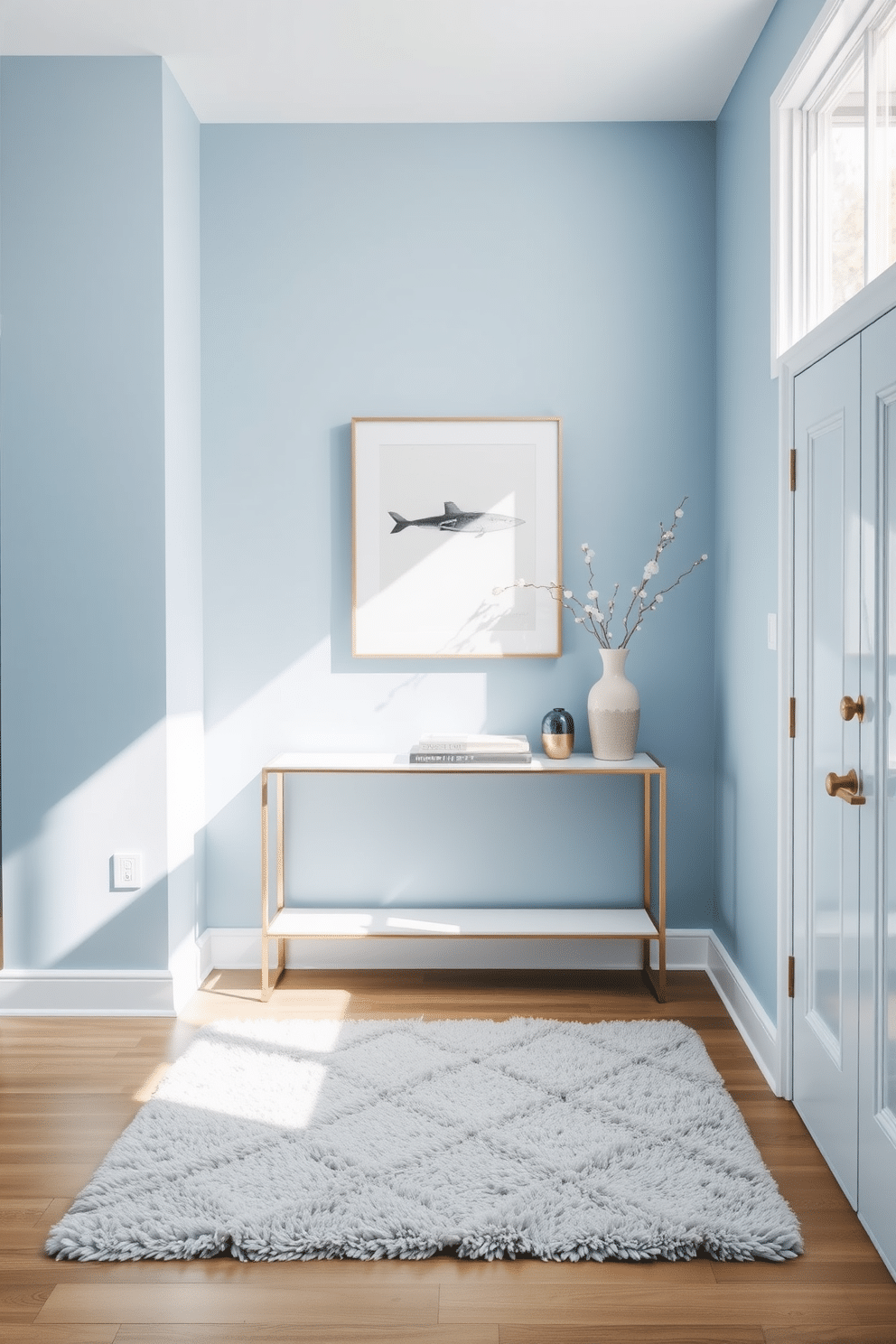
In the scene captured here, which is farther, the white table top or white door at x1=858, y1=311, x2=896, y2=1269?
the white table top

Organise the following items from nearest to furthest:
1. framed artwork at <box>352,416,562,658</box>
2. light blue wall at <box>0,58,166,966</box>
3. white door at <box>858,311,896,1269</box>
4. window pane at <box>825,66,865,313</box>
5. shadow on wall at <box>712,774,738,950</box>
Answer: white door at <box>858,311,896,1269</box>
window pane at <box>825,66,865,313</box>
light blue wall at <box>0,58,166,966</box>
shadow on wall at <box>712,774,738,950</box>
framed artwork at <box>352,416,562,658</box>

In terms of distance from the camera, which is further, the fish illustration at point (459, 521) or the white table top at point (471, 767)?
the fish illustration at point (459, 521)

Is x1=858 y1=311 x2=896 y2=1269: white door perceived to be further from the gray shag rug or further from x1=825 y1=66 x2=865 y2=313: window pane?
x1=825 y1=66 x2=865 y2=313: window pane

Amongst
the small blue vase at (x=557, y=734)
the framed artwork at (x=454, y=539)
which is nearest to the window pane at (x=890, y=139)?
the framed artwork at (x=454, y=539)

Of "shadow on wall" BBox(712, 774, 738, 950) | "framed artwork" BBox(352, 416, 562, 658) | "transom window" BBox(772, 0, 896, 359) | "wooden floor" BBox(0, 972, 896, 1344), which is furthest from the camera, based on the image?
"framed artwork" BBox(352, 416, 562, 658)

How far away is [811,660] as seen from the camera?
7.09 feet

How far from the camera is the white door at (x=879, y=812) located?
1.70m

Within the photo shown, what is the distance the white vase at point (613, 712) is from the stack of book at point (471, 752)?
0.23 m

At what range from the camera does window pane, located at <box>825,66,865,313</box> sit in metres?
2.08

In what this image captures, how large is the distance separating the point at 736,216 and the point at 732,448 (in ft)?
2.26

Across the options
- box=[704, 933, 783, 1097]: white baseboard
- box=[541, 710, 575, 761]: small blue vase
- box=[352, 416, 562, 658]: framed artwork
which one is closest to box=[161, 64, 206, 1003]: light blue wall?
box=[352, 416, 562, 658]: framed artwork

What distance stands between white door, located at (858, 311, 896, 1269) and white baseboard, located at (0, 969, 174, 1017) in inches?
77.3

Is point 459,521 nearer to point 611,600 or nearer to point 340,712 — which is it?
point 611,600

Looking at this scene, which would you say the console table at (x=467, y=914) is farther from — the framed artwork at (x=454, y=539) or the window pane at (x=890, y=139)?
the window pane at (x=890, y=139)
